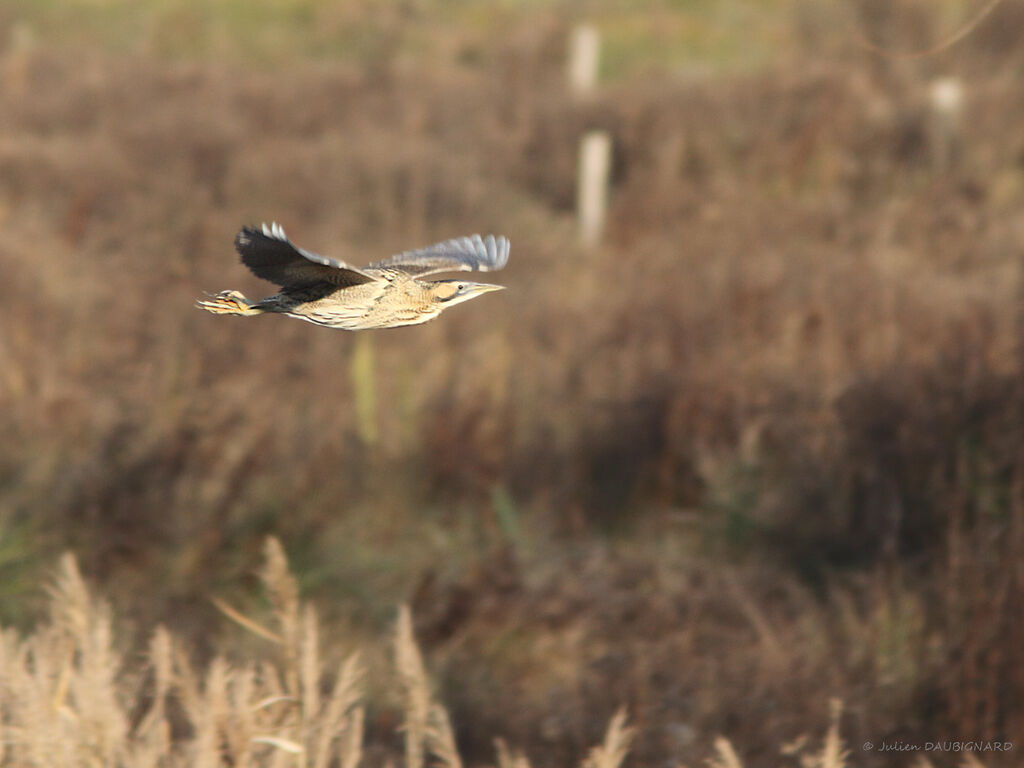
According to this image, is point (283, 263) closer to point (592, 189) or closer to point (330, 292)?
point (330, 292)

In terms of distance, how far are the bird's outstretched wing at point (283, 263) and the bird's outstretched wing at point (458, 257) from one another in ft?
0.77

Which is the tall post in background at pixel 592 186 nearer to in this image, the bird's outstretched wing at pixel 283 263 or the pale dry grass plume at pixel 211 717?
the pale dry grass plume at pixel 211 717

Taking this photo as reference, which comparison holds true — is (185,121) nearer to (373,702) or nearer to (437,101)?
(437,101)

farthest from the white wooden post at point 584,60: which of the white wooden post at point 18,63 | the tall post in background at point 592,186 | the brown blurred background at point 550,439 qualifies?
the white wooden post at point 18,63

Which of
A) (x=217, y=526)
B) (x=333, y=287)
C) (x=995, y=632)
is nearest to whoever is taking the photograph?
(x=333, y=287)

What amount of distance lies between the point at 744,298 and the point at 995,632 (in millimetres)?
3674

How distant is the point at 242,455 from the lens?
20.5ft

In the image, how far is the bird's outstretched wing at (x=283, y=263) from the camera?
128cm

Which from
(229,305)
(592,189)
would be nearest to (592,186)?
(592,189)

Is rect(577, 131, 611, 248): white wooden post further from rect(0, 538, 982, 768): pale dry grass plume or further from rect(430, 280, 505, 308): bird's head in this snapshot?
rect(430, 280, 505, 308): bird's head

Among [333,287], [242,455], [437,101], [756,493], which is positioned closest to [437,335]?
[242,455]

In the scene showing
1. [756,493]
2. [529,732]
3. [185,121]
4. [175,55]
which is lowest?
A: [529,732]

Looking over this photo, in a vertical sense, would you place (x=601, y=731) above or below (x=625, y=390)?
below

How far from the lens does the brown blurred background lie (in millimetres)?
5043
